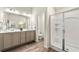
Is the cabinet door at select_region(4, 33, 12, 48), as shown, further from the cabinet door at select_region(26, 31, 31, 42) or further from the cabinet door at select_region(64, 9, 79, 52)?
the cabinet door at select_region(64, 9, 79, 52)

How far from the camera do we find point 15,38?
2.70m

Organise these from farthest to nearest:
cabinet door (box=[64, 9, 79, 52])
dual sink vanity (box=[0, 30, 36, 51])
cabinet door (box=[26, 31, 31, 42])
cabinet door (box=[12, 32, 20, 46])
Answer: cabinet door (box=[26, 31, 31, 42]), cabinet door (box=[12, 32, 20, 46]), dual sink vanity (box=[0, 30, 36, 51]), cabinet door (box=[64, 9, 79, 52])

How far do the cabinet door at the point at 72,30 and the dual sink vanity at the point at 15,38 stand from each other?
156 centimetres

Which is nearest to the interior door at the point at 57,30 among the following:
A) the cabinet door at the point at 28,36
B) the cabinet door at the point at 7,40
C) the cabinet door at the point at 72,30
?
the cabinet door at the point at 72,30

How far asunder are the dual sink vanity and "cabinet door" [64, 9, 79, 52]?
1565 mm

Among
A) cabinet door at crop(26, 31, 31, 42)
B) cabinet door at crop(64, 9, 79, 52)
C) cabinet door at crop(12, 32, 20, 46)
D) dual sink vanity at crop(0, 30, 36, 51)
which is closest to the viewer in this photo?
cabinet door at crop(64, 9, 79, 52)

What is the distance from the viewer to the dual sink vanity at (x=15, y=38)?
7.45 ft

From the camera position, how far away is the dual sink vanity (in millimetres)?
2271

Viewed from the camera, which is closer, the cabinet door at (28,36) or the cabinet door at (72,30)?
the cabinet door at (72,30)

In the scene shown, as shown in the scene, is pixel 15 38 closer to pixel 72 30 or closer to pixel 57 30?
pixel 57 30

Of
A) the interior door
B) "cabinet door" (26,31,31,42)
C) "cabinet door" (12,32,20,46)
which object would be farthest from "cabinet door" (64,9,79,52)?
"cabinet door" (26,31,31,42)

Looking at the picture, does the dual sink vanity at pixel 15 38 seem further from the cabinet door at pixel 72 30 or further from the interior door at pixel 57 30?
the cabinet door at pixel 72 30

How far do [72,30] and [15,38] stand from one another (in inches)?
68.1
